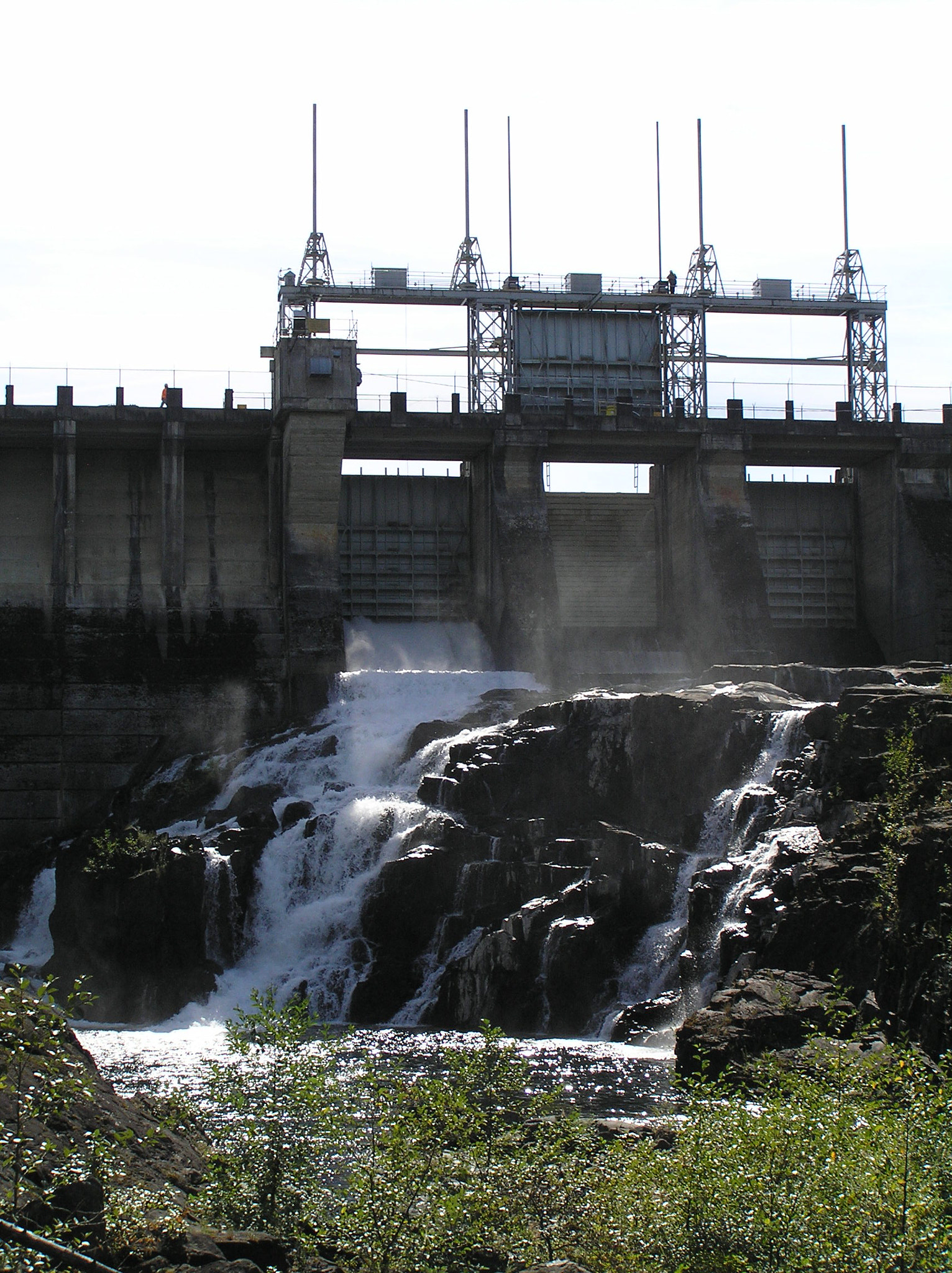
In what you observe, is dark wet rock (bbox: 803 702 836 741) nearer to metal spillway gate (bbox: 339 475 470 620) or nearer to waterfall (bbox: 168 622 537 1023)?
waterfall (bbox: 168 622 537 1023)

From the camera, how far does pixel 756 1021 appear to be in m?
17.7

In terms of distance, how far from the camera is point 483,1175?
1112 centimetres

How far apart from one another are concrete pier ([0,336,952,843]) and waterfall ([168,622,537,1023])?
252 cm

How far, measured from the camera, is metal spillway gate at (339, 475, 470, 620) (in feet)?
143

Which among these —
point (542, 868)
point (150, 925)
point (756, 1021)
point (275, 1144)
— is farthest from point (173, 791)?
point (275, 1144)

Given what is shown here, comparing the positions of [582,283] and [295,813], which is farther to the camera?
[582,283]

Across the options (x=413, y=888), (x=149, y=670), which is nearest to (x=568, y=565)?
(x=149, y=670)

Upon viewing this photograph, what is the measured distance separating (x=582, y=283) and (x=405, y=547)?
31.7 ft

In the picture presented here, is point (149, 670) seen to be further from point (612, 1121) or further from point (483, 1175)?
point (483, 1175)

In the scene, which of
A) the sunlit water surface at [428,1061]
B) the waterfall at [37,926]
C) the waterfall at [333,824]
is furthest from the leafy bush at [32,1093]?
the waterfall at [37,926]

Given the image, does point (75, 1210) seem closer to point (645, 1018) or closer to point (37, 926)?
point (645, 1018)

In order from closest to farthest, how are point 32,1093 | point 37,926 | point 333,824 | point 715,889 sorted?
point 32,1093 < point 715,889 < point 333,824 < point 37,926

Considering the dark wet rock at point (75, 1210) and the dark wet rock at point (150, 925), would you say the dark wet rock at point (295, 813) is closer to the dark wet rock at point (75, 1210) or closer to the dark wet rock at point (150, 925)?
the dark wet rock at point (150, 925)

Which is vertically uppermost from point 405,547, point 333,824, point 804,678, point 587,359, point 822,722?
point 587,359
